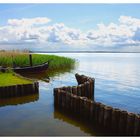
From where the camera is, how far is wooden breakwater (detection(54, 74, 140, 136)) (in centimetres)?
1478

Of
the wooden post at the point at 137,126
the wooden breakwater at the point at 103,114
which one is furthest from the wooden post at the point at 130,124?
the wooden post at the point at 137,126

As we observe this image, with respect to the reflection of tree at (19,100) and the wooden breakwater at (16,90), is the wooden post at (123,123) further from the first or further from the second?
the wooden breakwater at (16,90)

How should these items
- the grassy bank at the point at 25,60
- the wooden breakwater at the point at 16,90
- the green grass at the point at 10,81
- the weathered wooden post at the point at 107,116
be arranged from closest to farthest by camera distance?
the weathered wooden post at the point at 107,116 < the wooden breakwater at the point at 16,90 < the green grass at the point at 10,81 < the grassy bank at the point at 25,60

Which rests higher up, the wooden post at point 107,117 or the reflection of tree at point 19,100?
the wooden post at point 107,117

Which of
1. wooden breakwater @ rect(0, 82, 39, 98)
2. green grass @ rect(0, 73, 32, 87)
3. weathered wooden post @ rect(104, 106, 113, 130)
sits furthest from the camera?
green grass @ rect(0, 73, 32, 87)

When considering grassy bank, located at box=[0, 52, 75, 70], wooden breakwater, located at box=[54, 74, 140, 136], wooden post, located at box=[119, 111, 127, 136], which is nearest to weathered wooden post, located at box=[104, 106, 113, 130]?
wooden breakwater, located at box=[54, 74, 140, 136]

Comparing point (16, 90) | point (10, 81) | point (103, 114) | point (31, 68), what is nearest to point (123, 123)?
point (103, 114)

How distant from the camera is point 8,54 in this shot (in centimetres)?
4919

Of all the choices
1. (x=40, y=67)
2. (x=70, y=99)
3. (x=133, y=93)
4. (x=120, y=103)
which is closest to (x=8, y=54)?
(x=40, y=67)

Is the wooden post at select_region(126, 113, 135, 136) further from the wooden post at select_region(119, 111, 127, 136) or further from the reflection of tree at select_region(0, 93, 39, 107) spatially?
the reflection of tree at select_region(0, 93, 39, 107)

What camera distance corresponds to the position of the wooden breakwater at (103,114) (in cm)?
1478

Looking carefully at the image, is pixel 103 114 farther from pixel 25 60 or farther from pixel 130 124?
pixel 25 60

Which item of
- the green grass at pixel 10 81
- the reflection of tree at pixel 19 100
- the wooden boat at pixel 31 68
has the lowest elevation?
the reflection of tree at pixel 19 100

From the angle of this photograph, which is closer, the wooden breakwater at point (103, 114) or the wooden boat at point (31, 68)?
the wooden breakwater at point (103, 114)
